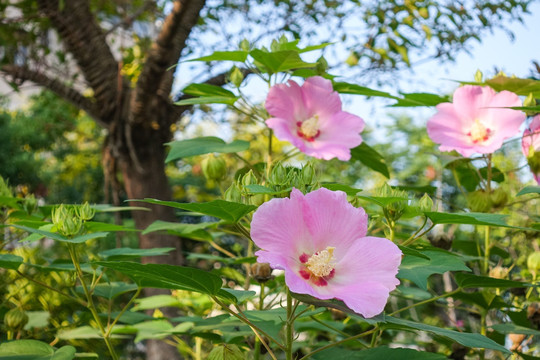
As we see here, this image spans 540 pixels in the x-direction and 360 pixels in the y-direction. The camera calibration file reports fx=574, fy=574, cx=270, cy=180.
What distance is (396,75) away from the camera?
10.5 feet

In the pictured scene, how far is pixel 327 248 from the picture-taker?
1.96 ft

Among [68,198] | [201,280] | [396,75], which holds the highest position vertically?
[201,280]

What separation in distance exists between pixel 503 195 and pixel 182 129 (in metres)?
2.99

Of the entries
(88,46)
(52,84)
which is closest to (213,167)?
(88,46)

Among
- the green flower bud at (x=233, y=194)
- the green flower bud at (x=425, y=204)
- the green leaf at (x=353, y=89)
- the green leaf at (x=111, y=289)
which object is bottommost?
the green leaf at (x=111, y=289)

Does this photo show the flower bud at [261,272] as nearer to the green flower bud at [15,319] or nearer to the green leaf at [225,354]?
the green leaf at [225,354]

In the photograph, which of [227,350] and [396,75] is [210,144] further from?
[396,75]

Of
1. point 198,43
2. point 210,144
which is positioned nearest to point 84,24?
point 198,43

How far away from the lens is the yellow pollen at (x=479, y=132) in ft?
3.34

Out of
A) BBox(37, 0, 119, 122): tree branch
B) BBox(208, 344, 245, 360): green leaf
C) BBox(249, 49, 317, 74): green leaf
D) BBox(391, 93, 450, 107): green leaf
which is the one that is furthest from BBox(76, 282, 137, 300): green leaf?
BBox(37, 0, 119, 122): tree branch

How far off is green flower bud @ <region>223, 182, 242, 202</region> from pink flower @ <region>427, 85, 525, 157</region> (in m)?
0.48

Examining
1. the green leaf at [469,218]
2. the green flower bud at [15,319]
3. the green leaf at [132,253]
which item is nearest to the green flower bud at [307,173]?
the green leaf at [469,218]

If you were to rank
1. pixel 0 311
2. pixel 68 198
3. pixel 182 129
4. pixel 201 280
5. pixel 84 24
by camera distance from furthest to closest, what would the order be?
pixel 68 198
pixel 182 129
pixel 84 24
pixel 0 311
pixel 201 280

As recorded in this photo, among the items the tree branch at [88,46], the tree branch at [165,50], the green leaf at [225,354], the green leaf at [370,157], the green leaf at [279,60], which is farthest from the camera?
the tree branch at [88,46]
